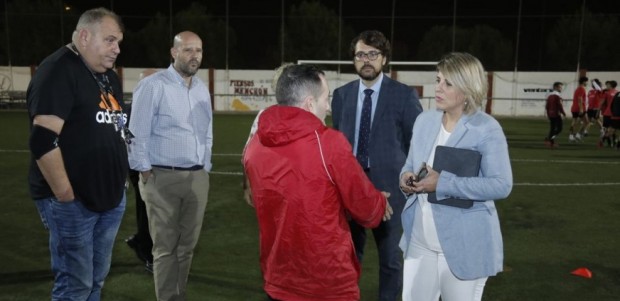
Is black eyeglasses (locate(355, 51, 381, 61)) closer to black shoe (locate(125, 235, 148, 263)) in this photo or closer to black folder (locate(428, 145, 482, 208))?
black folder (locate(428, 145, 482, 208))

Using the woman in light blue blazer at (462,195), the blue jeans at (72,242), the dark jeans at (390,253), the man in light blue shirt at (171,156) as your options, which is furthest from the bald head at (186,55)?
the woman in light blue blazer at (462,195)

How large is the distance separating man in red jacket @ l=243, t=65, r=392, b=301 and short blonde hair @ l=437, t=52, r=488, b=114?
812 mm

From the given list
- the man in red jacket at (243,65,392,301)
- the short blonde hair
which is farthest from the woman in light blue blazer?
the man in red jacket at (243,65,392,301)

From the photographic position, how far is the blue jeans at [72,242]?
3.07 m

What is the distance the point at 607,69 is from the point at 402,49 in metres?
15.5

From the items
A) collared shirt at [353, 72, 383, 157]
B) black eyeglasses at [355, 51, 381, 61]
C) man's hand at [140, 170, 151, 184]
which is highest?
black eyeglasses at [355, 51, 381, 61]

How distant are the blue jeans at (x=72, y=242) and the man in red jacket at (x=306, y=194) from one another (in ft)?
4.09

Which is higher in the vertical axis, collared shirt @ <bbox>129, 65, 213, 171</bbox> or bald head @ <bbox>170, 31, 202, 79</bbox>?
bald head @ <bbox>170, 31, 202, 79</bbox>

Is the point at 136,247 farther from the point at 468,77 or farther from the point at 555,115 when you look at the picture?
the point at 555,115

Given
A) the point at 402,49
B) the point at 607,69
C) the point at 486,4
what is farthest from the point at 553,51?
the point at 486,4

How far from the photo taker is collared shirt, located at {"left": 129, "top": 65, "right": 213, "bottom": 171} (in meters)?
3.99

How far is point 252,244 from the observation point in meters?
6.11

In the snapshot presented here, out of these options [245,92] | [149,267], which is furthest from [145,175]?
[245,92]

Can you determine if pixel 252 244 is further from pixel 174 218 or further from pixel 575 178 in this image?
pixel 575 178
